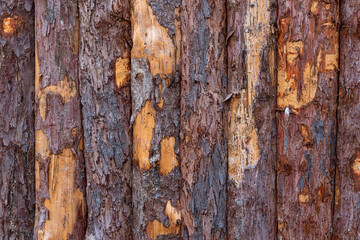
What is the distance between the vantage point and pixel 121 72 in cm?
174

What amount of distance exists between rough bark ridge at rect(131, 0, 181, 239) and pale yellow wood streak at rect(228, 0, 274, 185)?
1.06ft

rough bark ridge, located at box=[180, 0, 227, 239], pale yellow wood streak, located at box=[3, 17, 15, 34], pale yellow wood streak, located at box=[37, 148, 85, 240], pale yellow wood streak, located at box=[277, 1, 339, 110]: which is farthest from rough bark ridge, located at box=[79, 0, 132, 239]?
pale yellow wood streak, located at box=[277, 1, 339, 110]

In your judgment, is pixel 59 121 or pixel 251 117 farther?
Answer: pixel 59 121

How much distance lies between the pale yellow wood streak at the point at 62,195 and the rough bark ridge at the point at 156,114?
415 mm

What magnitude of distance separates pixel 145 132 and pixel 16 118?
34.0 inches

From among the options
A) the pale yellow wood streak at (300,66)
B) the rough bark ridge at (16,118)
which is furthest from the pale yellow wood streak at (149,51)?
the rough bark ridge at (16,118)

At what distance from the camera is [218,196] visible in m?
1.69

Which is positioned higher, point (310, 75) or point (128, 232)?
point (310, 75)

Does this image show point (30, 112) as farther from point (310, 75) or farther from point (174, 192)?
point (310, 75)

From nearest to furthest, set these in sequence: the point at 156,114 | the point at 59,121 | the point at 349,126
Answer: the point at 349,126
the point at 156,114
the point at 59,121

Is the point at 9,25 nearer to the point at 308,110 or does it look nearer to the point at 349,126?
the point at 308,110

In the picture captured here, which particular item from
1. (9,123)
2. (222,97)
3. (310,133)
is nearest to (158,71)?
(222,97)

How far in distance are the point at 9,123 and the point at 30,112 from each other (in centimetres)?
14

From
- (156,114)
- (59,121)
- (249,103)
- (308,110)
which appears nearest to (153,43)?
(156,114)
